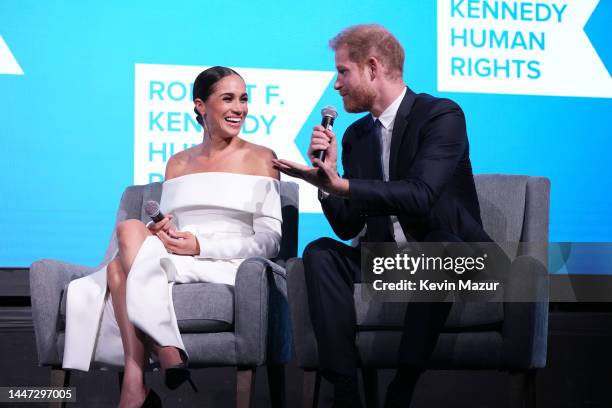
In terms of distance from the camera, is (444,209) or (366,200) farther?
(444,209)

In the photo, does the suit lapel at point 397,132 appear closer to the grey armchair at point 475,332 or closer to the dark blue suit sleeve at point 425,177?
the dark blue suit sleeve at point 425,177

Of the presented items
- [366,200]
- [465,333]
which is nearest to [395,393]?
[465,333]

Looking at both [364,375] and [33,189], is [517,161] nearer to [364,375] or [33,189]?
[364,375]

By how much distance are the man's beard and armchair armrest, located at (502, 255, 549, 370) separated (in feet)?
2.47

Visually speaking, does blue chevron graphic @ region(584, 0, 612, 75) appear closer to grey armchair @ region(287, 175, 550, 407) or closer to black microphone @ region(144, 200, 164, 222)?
grey armchair @ region(287, 175, 550, 407)

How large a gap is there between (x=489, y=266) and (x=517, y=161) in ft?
4.46

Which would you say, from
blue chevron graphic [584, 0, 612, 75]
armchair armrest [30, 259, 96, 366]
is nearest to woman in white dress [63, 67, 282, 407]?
armchair armrest [30, 259, 96, 366]

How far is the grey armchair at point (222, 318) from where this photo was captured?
2.71m

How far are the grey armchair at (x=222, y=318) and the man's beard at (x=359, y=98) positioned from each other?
0.63 m

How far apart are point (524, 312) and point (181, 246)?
1.25 metres

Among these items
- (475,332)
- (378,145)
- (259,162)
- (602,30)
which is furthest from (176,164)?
(602,30)

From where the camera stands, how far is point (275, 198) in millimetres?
3174

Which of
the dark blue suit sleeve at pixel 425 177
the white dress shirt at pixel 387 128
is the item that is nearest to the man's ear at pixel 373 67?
the white dress shirt at pixel 387 128

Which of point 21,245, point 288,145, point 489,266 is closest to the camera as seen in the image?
point 489,266
